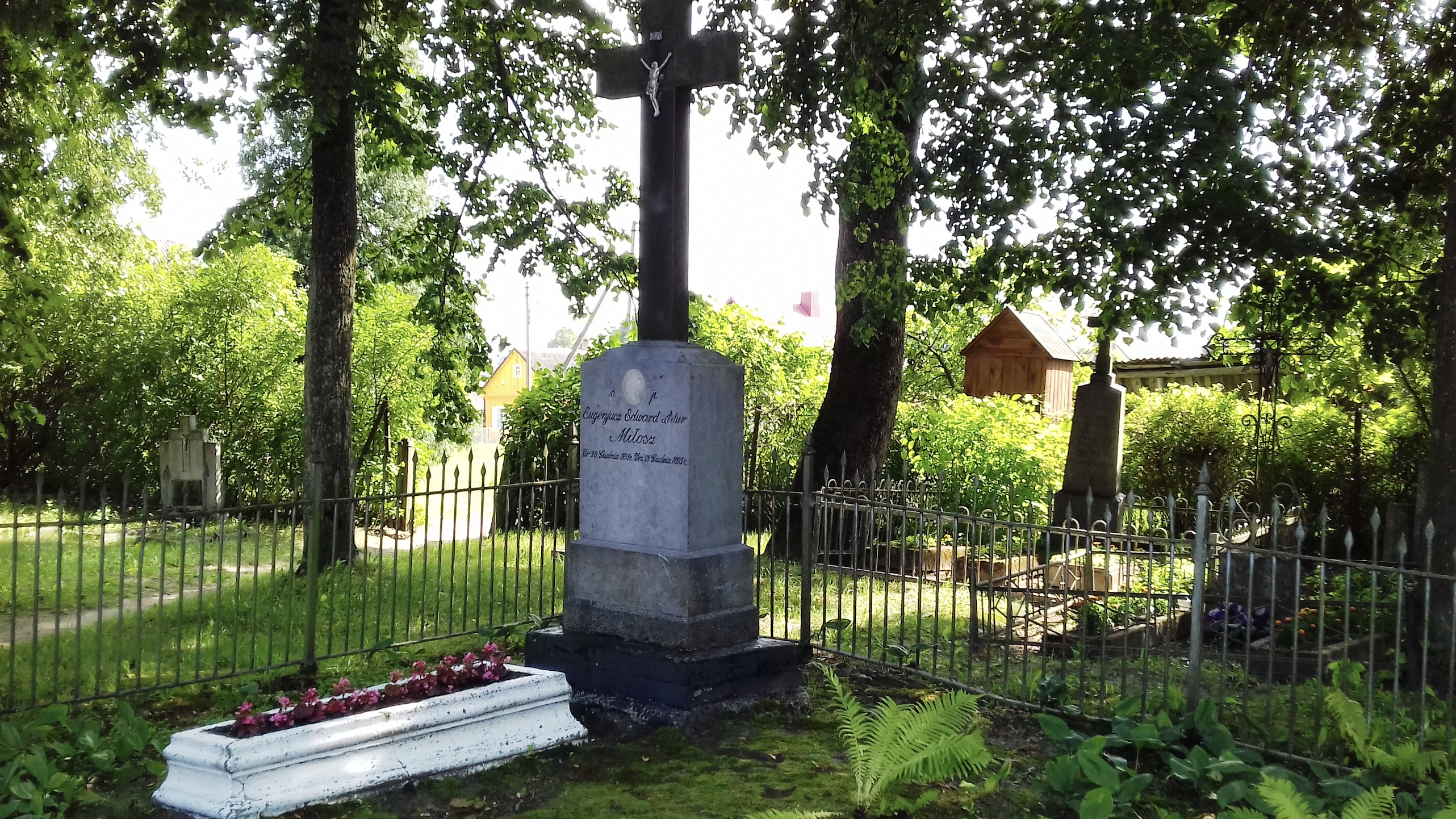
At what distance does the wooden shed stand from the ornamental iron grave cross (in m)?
22.1

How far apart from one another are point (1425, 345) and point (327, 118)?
9202mm

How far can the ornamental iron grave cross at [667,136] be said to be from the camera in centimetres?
A: 699

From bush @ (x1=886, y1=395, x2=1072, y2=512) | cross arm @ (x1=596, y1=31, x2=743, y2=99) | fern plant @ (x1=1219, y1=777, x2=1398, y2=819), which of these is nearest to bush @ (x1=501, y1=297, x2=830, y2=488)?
bush @ (x1=886, y1=395, x2=1072, y2=512)

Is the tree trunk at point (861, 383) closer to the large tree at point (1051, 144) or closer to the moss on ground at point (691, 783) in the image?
the large tree at point (1051, 144)

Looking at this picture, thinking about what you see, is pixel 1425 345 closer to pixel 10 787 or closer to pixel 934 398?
pixel 10 787

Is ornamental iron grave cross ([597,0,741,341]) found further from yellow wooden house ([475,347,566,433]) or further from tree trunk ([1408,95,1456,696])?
yellow wooden house ([475,347,566,433])

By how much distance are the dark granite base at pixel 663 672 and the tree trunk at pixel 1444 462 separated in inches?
154

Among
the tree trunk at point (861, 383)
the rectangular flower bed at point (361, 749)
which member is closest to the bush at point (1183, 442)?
the tree trunk at point (861, 383)

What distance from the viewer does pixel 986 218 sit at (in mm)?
9742

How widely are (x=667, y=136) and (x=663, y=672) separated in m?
3.33

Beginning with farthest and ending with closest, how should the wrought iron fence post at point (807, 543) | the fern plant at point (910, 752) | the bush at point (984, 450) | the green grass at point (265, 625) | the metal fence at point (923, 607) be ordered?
the bush at point (984, 450)
the wrought iron fence post at point (807, 543)
the green grass at point (265, 625)
the metal fence at point (923, 607)
the fern plant at point (910, 752)

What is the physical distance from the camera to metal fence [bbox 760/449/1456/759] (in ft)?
19.2

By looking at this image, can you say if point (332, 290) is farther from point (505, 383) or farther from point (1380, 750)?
point (505, 383)

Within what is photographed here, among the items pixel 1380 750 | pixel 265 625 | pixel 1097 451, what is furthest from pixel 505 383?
pixel 1380 750
